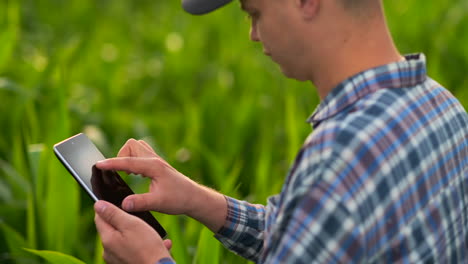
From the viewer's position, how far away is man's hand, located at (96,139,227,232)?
1.15 metres

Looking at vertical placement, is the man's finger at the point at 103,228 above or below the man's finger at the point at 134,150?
below

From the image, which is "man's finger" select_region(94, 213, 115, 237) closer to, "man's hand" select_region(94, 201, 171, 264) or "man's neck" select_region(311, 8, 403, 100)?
"man's hand" select_region(94, 201, 171, 264)

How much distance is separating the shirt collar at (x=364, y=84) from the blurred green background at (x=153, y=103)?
23.8 inches

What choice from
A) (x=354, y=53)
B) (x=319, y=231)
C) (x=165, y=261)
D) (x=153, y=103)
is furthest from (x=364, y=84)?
(x=153, y=103)

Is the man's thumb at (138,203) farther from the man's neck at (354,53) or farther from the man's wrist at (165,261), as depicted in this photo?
the man's neck at (354,53)

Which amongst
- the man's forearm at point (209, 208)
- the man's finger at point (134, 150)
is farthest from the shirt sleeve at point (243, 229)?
the man's finger at point (134, 150)

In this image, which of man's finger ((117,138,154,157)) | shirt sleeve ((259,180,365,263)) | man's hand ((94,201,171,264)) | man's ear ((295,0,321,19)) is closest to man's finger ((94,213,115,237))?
man's hand ((94,201,171,264))

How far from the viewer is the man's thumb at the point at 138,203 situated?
1.14 meters

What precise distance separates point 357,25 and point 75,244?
1.09 meters

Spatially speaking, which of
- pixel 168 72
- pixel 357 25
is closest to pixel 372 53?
pixel 357 25

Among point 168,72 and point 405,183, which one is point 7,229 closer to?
point 405,183

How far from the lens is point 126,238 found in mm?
1082

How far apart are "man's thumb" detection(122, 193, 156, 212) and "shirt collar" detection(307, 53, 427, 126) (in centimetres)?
30

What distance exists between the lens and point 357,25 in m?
1.01
